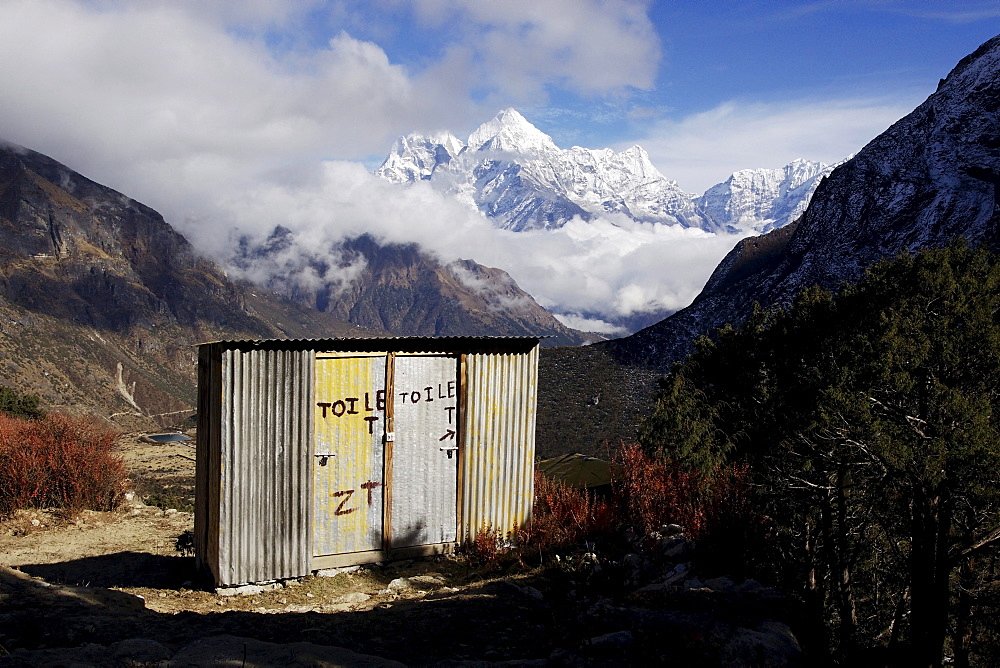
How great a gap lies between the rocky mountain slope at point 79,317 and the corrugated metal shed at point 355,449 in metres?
95.8

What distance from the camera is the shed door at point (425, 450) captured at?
9617 millimetres

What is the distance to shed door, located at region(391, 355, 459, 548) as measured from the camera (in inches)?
379

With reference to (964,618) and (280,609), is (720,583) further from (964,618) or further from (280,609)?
(964,618)

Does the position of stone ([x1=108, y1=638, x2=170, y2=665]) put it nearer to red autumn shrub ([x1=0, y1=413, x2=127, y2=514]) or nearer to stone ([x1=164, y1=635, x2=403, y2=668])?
stone ([x1=164, y1=635, x2=403, y2=668])

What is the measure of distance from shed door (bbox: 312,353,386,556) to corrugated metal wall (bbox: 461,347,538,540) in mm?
1311

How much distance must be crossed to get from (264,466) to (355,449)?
3.91 ft

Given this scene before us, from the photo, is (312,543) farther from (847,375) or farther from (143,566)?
(847,375)

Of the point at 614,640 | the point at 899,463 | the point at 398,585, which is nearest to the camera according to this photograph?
the point at 614,640

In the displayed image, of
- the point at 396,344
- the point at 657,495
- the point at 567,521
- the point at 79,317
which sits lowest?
the point at 567,521

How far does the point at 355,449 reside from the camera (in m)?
9.38

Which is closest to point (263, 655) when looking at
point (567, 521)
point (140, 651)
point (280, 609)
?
point (140, 651)

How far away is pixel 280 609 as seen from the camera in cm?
816

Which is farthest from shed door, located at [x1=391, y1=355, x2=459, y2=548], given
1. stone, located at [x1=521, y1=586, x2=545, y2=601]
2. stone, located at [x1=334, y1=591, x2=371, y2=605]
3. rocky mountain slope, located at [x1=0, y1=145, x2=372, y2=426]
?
rocky mountain slope, located at [x1=0, y1=145, x2=372, y2=426]

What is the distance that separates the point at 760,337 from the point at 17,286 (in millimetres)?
163928
